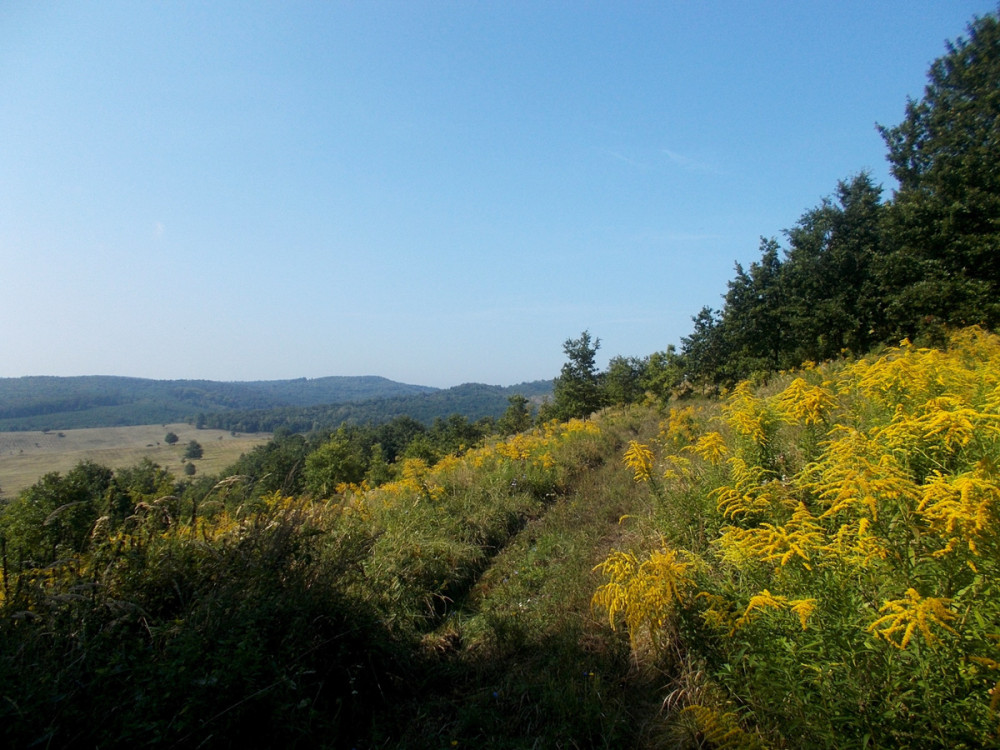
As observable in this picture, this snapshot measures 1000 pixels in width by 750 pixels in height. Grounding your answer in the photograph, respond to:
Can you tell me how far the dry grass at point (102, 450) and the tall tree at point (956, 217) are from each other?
50804 mm

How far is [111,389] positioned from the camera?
543ft

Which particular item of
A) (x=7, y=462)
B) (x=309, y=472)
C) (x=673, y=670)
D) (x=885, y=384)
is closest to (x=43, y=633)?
(x=673, y=670)

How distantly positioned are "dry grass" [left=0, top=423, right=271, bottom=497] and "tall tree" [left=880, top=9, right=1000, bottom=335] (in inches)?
2000

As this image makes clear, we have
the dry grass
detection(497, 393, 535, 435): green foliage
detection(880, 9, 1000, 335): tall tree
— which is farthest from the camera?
the dry grass

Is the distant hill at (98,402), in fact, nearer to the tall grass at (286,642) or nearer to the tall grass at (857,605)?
the tall grass at (286,642)

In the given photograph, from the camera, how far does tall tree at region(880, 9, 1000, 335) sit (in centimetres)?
1124

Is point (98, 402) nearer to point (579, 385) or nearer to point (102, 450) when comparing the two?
point (102, 450)

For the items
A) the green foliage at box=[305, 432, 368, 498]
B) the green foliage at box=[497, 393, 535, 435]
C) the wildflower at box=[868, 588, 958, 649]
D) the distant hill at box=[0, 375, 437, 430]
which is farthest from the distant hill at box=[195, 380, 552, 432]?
the wildflower at box=[868, 588, 958, 649]

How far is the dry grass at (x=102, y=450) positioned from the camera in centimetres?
4887

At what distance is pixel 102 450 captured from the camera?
67.2 meters

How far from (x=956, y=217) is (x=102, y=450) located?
9021cm

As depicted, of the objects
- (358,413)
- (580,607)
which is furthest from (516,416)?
(358,413)

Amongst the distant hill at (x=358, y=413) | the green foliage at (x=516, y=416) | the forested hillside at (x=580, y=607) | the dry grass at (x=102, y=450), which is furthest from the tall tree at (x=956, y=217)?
the distant hill at (x=358, y=413)

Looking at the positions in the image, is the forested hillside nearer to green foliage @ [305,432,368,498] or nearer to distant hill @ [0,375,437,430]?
green foliage @ [305,432,368,498]
